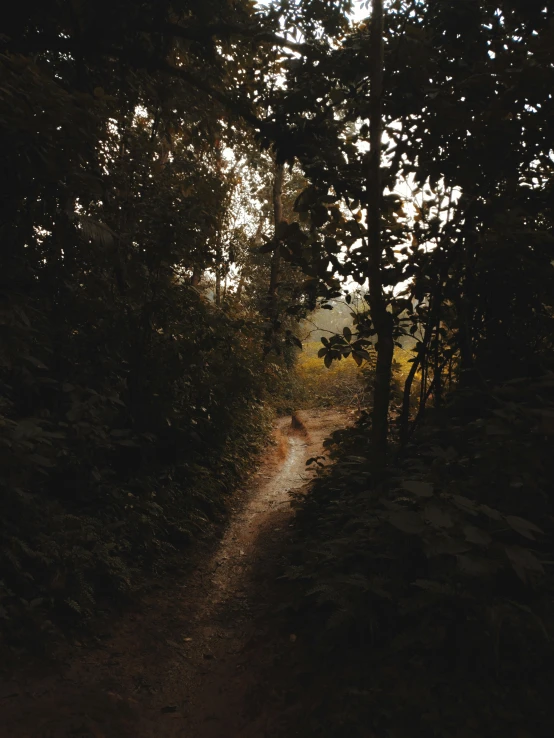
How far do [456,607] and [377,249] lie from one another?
A: 129 inches

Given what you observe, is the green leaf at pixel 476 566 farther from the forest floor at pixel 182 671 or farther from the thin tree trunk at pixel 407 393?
the thin tree trunk at pixel 407 393

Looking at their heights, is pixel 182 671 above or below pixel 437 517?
below

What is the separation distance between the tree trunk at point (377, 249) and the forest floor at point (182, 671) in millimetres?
2076

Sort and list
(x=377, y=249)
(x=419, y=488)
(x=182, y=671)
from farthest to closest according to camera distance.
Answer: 1. (x=377, y=249)
2. (x=182, y=671)
3. (x=419, y=488)

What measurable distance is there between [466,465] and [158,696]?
302cm

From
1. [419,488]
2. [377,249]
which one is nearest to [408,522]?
[419,488]

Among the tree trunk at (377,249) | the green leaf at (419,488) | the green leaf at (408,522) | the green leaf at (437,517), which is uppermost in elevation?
the tree trunk at (377,249)

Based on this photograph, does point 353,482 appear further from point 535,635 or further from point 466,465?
point 535,635

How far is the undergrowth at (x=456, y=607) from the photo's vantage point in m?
2.47

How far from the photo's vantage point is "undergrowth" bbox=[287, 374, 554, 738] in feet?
8.11

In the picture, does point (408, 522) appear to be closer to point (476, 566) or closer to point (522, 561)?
point (476, 566)

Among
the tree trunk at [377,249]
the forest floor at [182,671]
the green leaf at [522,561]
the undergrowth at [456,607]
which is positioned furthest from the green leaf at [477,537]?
the tree trunk at [377,249]

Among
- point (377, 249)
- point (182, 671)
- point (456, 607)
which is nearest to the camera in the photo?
point (456, 607)

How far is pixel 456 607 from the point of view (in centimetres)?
310
